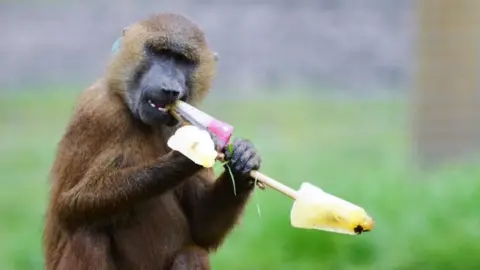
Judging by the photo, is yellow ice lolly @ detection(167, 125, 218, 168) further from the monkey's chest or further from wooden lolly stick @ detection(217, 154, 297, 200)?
the monkey's chest

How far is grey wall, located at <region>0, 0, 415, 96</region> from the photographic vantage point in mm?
13977

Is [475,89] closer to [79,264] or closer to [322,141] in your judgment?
[322,141]

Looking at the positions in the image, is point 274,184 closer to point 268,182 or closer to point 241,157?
point 268,182

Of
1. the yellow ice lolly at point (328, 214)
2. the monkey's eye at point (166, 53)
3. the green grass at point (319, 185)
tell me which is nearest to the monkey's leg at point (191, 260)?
the yellow ice lolly at point (328, 214)

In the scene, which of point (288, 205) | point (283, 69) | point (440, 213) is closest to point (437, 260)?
point (440, 213)

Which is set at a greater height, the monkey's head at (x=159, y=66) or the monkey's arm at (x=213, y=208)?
the monkey's head at (x=159, y=66)

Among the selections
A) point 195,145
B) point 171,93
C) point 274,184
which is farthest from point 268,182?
point 171,93

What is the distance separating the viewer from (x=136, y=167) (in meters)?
7.98

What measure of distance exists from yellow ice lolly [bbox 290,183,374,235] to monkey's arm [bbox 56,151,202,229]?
59cm

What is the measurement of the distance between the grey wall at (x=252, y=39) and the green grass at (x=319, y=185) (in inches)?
11.1

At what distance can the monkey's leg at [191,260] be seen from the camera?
27.0 feet

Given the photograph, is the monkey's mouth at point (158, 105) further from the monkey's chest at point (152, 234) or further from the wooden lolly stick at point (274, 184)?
the monkey's chest at point (152, 234)

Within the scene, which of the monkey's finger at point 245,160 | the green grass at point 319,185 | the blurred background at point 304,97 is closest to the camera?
the monkey's finger at point 245,160

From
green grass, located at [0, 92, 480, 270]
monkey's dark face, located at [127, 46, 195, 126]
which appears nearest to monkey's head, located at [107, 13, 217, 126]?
monkey's dark face, located at [127, 46, 195, 126]
